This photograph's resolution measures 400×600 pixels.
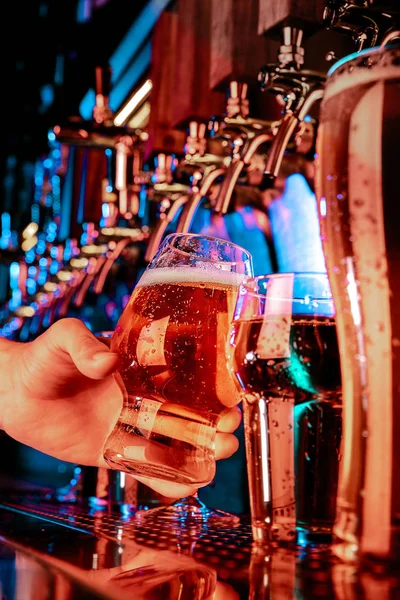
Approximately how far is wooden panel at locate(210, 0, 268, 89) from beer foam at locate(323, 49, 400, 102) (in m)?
0.98

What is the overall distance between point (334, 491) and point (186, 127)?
123 centimetres

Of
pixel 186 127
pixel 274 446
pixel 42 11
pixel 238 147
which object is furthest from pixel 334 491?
pixel 42 11

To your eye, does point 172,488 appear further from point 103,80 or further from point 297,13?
point 103,80

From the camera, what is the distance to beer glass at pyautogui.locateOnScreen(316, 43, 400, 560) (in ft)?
1.73

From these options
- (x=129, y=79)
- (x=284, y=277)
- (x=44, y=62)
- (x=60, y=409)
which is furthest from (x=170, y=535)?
(x=44, y=62)

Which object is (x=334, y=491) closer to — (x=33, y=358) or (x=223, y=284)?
(x=223, y=284)

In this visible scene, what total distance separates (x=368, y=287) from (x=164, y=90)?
162 cm

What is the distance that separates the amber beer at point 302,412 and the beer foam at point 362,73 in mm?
217

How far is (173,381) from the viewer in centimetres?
84

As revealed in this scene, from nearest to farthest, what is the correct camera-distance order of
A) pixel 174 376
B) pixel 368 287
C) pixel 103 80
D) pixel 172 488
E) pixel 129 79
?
pixel 368 287, pixel 174 376, pixel 172 488, pixel 103 80, pixel 129 79

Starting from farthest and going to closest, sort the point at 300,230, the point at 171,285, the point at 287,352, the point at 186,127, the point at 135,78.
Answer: the point at 135,78, the point at 186,127, the point at 300,230, the point at 171,285, the point at 287,352

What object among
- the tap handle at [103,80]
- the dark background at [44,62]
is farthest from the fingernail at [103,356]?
the dark background at [44,62]

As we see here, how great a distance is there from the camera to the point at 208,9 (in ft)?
6.28

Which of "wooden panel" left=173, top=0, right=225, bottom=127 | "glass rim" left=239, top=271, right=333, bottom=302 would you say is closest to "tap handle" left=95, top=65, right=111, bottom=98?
"wooden panel" left=173, top=0, right=225, bottom=127
